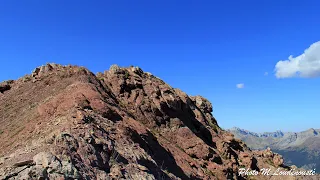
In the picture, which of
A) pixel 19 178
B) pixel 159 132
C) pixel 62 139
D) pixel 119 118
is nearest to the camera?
pixel 19 178

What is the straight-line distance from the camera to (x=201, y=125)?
52.9 meters

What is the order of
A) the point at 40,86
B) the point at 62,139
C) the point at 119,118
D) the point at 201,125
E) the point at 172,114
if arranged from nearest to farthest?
1. the point at 62,139
2. the point at 119,118
3. the point at 40,86
4. the point at 172,114
5. the point at 201,125

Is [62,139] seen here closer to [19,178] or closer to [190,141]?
[19,178]

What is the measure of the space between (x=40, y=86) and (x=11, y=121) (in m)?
7.79

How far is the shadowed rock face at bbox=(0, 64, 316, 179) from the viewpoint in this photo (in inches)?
811

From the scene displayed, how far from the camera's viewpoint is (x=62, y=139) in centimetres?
2156

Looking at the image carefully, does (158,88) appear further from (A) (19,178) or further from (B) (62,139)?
(A) (19,178)

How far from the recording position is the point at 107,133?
27.5m

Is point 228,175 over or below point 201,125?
below

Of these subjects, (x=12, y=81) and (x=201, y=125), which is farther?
(x=201, y=125)

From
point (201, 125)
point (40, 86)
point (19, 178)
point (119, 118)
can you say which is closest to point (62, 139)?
point (19, 178)

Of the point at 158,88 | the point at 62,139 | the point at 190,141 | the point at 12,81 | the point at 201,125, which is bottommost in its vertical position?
the point at 62,139

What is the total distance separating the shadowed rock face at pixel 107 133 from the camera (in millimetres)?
20609

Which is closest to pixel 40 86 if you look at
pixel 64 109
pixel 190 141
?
pixel 64 109
